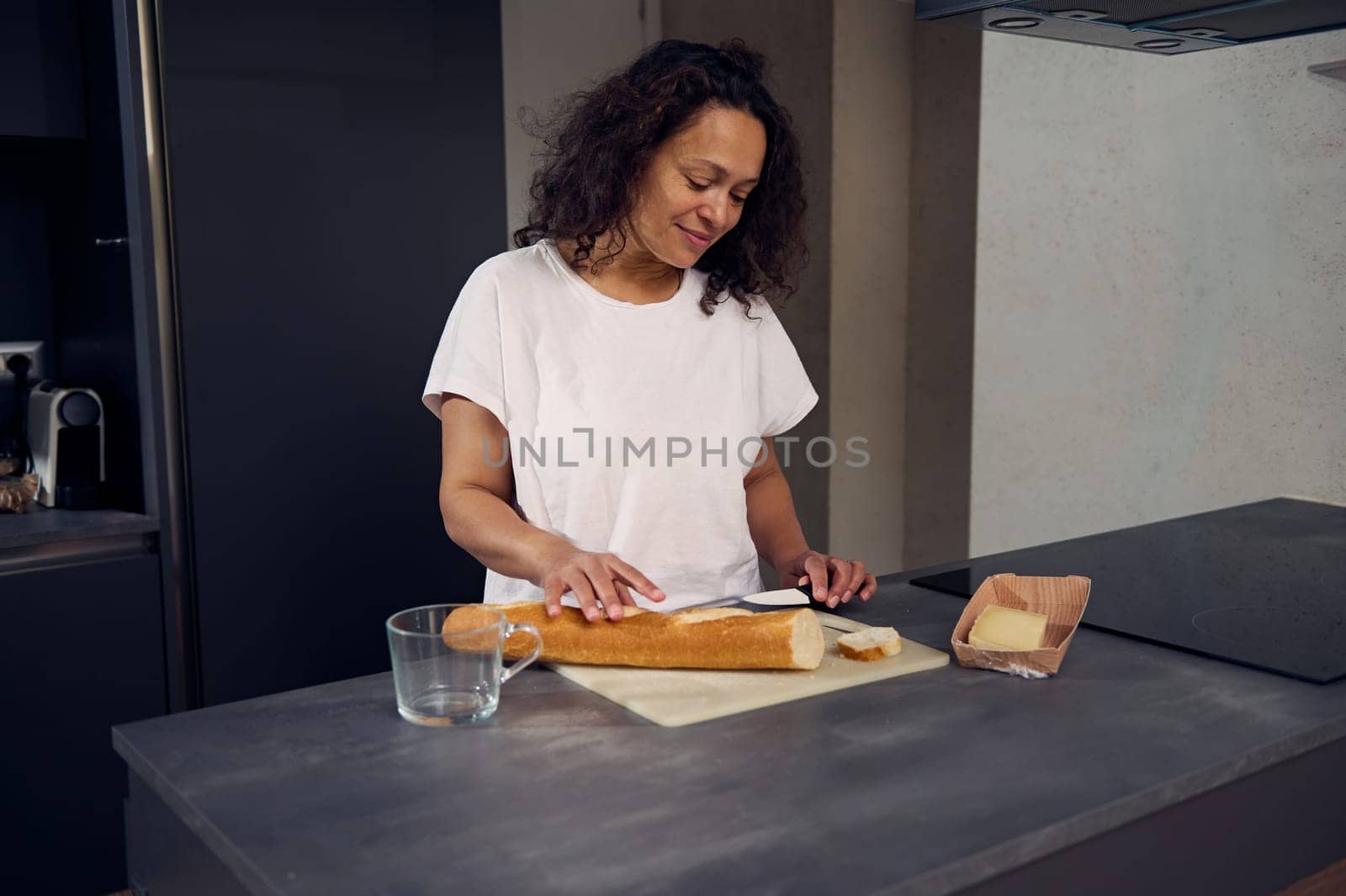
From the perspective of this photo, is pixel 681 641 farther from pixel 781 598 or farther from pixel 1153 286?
pixel 1153 286

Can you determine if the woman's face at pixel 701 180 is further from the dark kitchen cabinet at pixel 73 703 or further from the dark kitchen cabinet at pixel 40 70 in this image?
the dark kitchen cabinet at pixel 40 70

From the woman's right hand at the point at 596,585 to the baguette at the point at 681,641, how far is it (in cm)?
1

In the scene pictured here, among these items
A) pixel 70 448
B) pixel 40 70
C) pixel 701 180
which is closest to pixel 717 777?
pixel 701 180

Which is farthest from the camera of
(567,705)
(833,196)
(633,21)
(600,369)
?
(633,21)

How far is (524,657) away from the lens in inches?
49.1

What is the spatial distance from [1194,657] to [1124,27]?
93 centimetres

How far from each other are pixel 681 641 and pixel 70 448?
5.75 ft

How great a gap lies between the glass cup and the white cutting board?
0.36 feet

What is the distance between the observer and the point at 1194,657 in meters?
1.36

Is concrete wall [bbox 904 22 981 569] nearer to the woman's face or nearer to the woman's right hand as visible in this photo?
the woman's face

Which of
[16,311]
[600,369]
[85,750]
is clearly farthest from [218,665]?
[600,369]

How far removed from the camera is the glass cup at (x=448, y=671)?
3.71ft

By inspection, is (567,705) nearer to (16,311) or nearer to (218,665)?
(218,665)

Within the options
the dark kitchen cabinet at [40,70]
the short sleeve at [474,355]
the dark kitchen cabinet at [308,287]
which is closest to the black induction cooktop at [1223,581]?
the short sleeve at [474,355]
